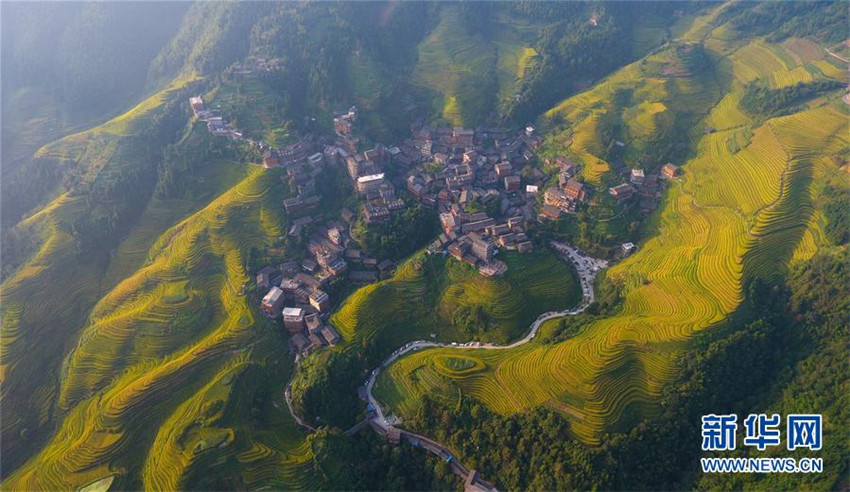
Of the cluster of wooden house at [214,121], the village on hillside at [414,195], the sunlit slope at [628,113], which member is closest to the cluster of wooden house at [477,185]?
the village on hillside at [414,195]

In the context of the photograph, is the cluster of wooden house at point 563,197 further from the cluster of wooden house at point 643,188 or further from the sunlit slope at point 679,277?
the sunlit slope at point 679,277

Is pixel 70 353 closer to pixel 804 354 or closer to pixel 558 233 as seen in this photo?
pixel 558 233

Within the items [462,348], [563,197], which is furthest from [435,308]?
[563,197]

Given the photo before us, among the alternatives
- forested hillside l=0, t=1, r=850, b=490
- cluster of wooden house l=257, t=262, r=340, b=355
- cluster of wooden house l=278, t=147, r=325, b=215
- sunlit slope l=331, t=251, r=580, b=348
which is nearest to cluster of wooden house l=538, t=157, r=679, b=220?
forested hillside l=0, t=1, r=850, b=490

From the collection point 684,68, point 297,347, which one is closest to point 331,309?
point 297,347

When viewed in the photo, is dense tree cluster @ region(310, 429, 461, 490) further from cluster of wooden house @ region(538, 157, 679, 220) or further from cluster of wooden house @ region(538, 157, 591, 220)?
cluster of wooden house @ region(538, 157, 679, 220)

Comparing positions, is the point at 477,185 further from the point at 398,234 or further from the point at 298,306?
the point at 298,306
